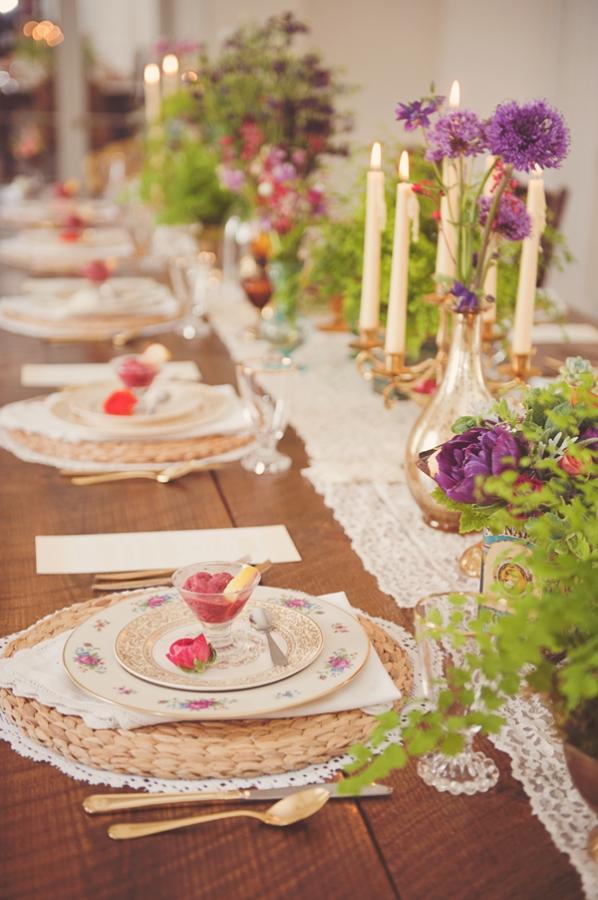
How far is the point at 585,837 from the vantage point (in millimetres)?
854

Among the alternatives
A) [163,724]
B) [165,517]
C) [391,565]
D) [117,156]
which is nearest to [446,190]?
[391,565]

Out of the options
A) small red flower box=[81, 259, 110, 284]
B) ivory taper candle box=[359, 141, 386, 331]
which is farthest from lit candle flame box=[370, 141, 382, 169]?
small red flower box=[81, 259, 110, 284]

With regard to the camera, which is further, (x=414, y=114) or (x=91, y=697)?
(x=414, y=114)

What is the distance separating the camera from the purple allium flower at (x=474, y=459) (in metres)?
0.99

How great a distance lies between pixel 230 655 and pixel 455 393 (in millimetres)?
514

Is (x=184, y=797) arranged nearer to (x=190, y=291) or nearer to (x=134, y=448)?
(x=134, y=448)

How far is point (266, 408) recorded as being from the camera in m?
1.71

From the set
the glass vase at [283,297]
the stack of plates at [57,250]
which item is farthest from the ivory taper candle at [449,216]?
the stack of plates at [57,250]

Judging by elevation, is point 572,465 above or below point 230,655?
above

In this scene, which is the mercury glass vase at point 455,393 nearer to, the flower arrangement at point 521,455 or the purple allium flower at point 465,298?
the purple allium flower at point 465,298

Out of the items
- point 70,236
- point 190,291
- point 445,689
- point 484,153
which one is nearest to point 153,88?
point 70,236

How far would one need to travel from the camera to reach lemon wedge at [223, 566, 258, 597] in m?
1.04

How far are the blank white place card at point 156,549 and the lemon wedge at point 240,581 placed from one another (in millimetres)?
283

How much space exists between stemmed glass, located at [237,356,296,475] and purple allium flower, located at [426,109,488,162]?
50 centimetres
